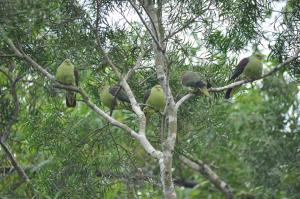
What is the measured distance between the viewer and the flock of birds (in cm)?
767

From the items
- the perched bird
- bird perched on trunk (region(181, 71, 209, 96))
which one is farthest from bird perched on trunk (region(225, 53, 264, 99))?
the perched bird

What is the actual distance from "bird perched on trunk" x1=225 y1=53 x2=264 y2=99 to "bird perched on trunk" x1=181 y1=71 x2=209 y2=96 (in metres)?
0.50

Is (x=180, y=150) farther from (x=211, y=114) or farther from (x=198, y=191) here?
(x=198, y=191)

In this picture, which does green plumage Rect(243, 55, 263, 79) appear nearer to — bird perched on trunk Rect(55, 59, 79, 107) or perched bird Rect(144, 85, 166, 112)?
perched bird Rect(144, 85, 166, 112)

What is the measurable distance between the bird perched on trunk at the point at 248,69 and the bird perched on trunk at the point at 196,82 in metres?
0.50

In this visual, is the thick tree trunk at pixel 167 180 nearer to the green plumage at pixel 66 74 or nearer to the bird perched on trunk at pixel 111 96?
the green plumage at pixel 66 74

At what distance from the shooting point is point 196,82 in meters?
7.75

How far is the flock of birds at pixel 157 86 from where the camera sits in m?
7.67

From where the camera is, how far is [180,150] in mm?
9141

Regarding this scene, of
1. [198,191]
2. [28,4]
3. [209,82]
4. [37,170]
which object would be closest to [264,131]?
[198,191]

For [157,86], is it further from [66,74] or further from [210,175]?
[210,175]

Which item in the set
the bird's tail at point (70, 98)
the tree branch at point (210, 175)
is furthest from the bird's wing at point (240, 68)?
the tree branch at point (210, 175)

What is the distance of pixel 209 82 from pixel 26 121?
224cm

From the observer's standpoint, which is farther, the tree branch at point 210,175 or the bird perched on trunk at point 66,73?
the tree branch at point 210,175
